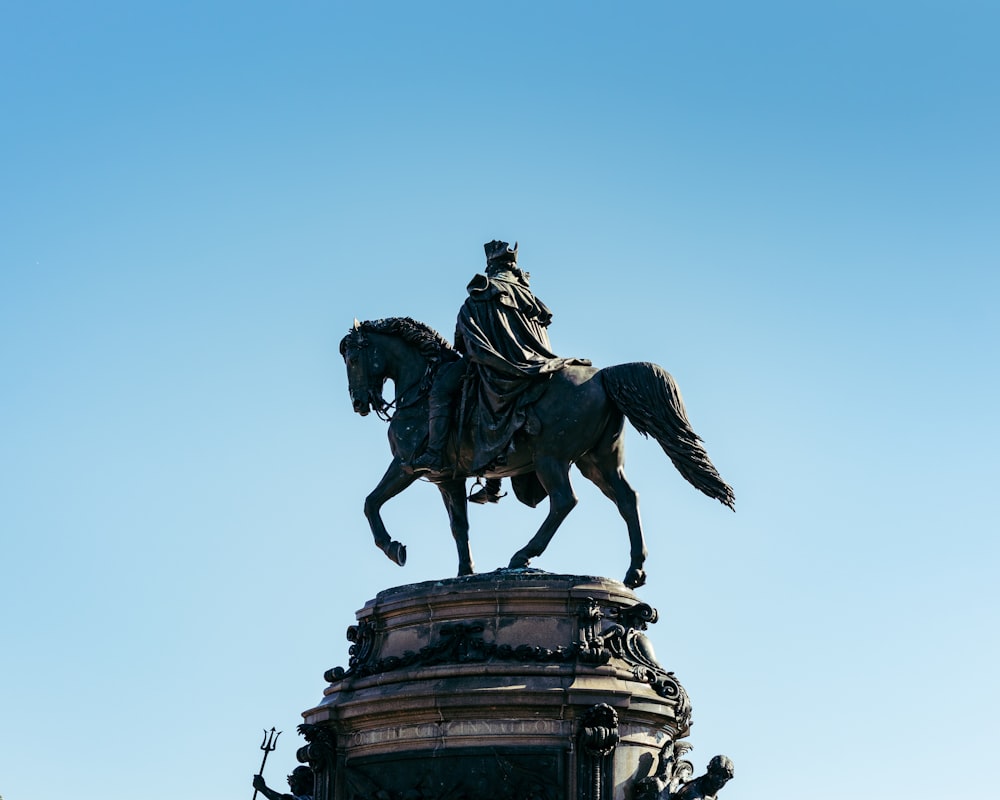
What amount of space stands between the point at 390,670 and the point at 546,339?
15.8 ft

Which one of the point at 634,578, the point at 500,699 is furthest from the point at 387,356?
the point at 500,699

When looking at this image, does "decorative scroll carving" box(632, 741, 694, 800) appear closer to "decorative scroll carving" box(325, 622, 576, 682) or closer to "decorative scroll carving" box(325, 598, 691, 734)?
"decorative scroll carving" box(325, 598, 691, 734)

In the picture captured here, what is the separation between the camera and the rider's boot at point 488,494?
2892cm

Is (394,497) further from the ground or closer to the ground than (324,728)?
further from the ground

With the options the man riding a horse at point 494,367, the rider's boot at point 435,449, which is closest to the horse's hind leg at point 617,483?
the man riding a horse at point 494,367

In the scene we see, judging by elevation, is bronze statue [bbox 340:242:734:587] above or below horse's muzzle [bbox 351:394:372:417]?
below

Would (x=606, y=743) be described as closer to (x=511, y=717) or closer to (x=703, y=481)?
(x=511, y=717)

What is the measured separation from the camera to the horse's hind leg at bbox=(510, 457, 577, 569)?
27.6 meters

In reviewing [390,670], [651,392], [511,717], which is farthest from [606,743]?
[651,392]

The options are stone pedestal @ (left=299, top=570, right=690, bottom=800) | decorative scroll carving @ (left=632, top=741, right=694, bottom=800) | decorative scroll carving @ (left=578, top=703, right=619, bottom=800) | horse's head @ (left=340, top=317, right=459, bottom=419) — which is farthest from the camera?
Answer: horse's head @ (left=340, top=317, right=459, bottom=419)

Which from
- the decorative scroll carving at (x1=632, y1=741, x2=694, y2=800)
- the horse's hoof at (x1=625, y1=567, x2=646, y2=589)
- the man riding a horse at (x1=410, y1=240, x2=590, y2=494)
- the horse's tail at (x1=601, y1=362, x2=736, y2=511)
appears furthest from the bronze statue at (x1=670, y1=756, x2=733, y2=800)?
the man riding a horse at (x1=410, y1=240, x2=590, y2=494)

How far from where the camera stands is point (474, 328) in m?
28.2

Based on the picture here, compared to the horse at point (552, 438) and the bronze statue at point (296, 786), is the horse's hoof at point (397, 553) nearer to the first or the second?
the horse at point (552, 438)

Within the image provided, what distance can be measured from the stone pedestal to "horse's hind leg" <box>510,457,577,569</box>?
2.65 ft
